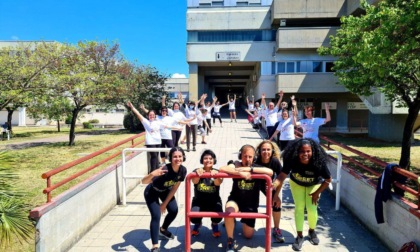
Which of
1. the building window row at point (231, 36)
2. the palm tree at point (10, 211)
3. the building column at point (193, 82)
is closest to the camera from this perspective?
the palm tree at point (10, 211)

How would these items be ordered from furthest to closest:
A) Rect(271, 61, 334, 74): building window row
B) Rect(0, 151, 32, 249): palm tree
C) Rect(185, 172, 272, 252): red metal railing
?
1. Rect(271, 61, 334, 74): building window row
2. Rect(185, 172, 272, 252): red metal railing
3. Rect(0, 151, 32, 249): palm tree

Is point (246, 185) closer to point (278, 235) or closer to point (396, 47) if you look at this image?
point (278, 235)

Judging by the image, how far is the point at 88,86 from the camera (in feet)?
43.7

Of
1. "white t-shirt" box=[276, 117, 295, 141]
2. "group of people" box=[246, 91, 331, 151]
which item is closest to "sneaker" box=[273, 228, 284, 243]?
"group of people" box=[246, 91, 331, 151]

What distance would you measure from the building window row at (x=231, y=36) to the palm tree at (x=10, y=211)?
2505 centimetres

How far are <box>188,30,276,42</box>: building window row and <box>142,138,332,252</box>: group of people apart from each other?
2461 cm

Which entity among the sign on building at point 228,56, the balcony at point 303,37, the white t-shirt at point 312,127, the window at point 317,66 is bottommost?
the white t-shirt at point 312,127

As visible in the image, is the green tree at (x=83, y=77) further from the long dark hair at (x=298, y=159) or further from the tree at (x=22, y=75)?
the long dark hair at (x=298, y=159)

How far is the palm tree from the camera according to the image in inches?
137

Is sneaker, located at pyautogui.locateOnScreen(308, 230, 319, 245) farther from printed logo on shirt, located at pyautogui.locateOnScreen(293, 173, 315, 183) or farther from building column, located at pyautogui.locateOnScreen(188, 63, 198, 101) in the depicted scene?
building column, located at pyautogui.locateOnScreen(188, 63, 198, 101)

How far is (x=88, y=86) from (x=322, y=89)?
18.6 metres

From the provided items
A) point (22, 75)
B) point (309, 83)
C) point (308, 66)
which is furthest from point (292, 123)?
point (308, 66)

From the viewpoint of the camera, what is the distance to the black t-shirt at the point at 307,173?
412 centimetres

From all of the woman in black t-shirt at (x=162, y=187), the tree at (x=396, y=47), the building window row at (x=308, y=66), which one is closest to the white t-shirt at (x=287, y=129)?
the tree at (x=396, y=47)
